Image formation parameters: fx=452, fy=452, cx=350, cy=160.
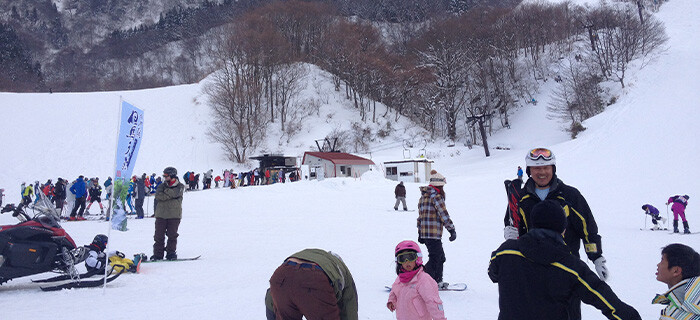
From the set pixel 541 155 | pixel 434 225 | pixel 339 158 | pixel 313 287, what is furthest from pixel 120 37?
pixel 313 287

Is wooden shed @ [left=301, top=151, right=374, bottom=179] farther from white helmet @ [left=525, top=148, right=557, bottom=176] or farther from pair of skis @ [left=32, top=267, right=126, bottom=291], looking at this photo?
white helmet @ [left=525, top=148, right=557, bottom=176]

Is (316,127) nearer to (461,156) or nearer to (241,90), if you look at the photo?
(241,90)

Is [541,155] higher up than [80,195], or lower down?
higher up

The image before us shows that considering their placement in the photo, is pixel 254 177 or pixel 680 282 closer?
pixel 680 282

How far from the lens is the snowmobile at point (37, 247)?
18.3ft

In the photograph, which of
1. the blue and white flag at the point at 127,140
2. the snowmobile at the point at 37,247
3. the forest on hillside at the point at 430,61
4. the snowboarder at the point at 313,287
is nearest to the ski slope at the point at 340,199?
the snowmobile at the point at 37,247

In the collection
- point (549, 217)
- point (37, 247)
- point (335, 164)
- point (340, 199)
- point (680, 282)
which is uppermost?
point (335, 164)

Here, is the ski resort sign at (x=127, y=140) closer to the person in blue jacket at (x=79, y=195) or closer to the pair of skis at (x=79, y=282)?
the pair of skis at (x=79, y=282)

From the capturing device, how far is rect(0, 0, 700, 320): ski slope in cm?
553

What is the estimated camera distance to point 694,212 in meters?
14.6

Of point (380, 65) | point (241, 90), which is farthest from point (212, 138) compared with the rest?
point (380, 65)

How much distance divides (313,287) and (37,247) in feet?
16.3

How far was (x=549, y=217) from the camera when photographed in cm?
226

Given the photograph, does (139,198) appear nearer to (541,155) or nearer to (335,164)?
(541,155)
